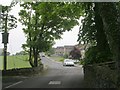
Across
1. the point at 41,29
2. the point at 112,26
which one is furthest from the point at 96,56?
the point at 41,29

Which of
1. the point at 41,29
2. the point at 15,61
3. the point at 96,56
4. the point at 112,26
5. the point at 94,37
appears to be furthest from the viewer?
the point at 15,61

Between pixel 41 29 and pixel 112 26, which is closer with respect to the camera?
pixel 112 26

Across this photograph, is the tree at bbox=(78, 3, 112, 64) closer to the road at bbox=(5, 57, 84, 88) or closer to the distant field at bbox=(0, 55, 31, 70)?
the road at bbox=(5, 57, 84, 88)

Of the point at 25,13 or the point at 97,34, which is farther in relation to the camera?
the point at 25,13

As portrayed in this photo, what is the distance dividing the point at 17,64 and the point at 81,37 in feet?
106

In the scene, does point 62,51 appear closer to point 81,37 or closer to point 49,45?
point 49,45

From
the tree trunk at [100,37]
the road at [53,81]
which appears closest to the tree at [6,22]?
the road at [53,81]

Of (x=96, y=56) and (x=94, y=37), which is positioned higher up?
(x=94, y=37)

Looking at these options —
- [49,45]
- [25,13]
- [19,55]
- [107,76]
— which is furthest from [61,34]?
[107,76]

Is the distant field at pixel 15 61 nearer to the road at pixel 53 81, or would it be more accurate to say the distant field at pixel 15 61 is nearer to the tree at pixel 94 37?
the road at pixel 53 81

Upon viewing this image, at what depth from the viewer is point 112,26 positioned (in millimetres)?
10430

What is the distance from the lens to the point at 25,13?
40.2m

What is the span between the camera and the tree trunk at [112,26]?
10.2m

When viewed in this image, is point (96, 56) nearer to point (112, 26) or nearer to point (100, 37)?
point (100, 37)
